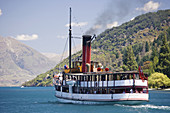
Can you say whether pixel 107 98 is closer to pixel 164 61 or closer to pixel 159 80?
pixel 159 80

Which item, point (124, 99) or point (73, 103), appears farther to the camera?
point (73, 103)

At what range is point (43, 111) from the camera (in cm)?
5878

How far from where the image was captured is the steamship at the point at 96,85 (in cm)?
5628

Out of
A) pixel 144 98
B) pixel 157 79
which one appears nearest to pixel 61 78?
pixel 144 98

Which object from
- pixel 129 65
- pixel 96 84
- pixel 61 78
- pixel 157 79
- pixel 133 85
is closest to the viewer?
pixel 133 85

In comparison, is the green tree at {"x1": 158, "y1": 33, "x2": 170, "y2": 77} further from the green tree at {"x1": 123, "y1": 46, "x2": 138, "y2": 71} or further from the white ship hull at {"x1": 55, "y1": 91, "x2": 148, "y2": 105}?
the white ship hull at {"x1": 55, "y1": 91, "x2": 148, "y2": 105}

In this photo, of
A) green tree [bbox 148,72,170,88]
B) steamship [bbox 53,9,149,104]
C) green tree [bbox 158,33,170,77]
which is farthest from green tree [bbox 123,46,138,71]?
steamship [bbox 53,9,149,104]

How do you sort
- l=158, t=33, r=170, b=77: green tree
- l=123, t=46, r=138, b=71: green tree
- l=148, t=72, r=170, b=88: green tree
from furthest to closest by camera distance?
l=123, t=46, r=138, b=71: green tree → l=158, t=33, r=170, b=77: green tree → l=148, t=72, r=170, b=88: green tree

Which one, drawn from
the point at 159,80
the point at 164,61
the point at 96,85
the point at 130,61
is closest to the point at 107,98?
the point at 96,85

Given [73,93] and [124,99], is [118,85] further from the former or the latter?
[73,93]

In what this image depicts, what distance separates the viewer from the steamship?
56281mm

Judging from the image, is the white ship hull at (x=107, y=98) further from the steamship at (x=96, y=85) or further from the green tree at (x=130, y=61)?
the green tree at (x=130, y=61)

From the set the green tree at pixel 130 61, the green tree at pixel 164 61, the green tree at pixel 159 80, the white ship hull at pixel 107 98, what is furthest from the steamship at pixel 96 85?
the green tree at pixel 130 61

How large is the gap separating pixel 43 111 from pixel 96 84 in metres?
11.3
